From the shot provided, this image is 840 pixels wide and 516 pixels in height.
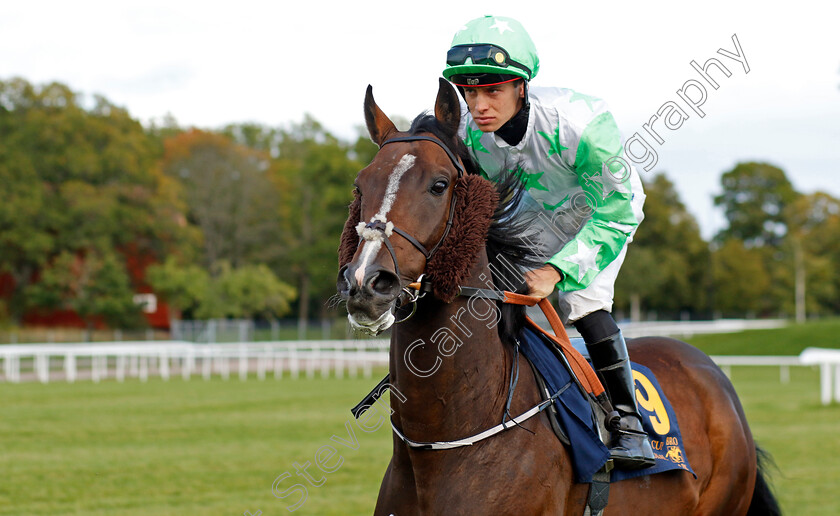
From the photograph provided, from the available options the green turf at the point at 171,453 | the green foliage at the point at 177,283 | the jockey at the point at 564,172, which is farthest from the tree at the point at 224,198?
the jockey at the point at 564,172

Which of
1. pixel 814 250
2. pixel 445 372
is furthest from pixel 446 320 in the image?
pixel 814 250

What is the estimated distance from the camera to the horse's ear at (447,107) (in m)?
2.97

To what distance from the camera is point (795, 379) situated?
85.1 ft

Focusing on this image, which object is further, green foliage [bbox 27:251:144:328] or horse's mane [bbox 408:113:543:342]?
green foliage [bbox 27:251:144:328]

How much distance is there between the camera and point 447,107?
9.91 ft

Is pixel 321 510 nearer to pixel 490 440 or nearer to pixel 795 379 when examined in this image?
pixel 490 440

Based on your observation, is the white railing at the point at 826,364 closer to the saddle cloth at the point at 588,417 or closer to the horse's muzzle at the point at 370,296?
the saddle cloth at the point at 588,417

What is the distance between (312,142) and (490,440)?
64850 mm

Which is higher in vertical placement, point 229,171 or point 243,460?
point 229,171

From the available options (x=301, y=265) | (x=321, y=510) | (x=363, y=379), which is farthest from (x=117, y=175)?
(x=321, y=510)

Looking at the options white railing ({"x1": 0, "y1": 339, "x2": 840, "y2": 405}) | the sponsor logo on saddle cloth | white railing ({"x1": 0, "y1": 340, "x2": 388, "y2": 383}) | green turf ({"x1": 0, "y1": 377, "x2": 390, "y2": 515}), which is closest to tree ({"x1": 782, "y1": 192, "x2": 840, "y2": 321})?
white railing ({"x1": 0, "y1": 339, "x2": 840, "y2": 405})

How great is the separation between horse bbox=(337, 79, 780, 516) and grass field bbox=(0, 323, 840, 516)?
1.21 meters

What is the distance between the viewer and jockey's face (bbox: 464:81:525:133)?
3.27 meters

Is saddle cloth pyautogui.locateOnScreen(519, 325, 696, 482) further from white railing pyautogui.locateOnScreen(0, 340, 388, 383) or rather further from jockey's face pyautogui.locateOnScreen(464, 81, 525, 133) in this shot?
white railing pyautogui.locateOnScreen(0, 340, 388, 383)
